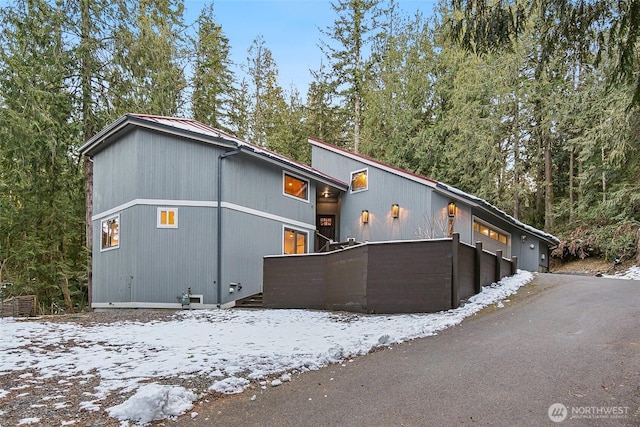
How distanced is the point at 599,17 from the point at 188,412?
5.76 metres

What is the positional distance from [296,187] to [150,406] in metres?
11.1

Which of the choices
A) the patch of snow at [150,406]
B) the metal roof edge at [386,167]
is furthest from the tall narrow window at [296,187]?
the patch of snow at [150,406]

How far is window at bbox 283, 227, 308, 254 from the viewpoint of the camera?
44.1 feet

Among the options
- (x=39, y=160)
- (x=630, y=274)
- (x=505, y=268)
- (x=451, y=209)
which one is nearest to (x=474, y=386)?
(x=505, y=268)

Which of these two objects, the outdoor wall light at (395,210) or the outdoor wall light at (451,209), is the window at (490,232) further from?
the outdoor wall light at (395,210)

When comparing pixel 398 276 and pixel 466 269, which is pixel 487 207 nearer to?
pixel 466 269

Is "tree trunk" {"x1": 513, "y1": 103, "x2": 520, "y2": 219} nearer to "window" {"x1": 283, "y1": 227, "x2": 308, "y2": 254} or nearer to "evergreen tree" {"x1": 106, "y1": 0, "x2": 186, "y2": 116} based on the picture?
"window" {"x1": 283, "y1": 227, "x2": 308, "y2": 254}

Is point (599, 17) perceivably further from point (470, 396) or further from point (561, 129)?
point (561, 129)

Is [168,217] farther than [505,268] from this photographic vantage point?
No

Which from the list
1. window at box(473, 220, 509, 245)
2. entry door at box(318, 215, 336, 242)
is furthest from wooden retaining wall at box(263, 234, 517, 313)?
entry door at box(318, 215, 336, 242)

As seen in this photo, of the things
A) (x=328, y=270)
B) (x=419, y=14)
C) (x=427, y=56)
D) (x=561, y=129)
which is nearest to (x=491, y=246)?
(x=561, y=129)

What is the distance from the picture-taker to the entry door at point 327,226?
1670 centimetres

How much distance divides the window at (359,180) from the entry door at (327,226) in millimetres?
1792

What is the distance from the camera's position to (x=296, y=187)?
553 inches
